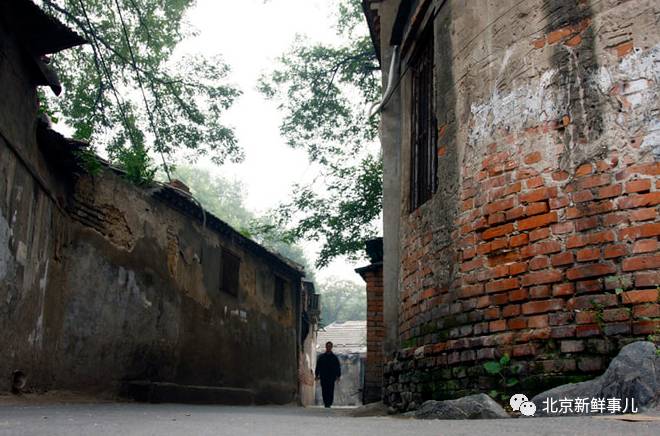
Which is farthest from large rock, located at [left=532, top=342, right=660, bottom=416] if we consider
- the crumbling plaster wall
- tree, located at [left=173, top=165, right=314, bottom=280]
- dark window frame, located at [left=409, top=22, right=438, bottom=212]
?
tree, located at [left=173, top=165, right=314, bottom=280]

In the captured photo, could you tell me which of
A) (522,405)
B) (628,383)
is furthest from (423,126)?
(628,383)

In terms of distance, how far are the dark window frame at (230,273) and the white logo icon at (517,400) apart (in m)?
9.55

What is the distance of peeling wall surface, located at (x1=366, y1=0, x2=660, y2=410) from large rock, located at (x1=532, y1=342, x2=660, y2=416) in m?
0.27

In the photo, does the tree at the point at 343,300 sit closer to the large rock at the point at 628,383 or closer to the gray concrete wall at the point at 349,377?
the gray concrete wall at the point at 349,377

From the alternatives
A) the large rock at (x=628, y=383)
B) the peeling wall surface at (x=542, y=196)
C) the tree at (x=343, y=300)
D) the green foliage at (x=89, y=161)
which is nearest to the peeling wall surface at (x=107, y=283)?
the green foliage at (x=89, y=161)

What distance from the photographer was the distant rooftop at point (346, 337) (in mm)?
33125

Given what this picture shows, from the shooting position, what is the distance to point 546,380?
463 centimetres

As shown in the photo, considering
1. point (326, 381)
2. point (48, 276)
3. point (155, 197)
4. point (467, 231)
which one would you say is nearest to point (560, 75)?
point (467, 231)

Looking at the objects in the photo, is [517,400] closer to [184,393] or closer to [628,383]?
[628,383]

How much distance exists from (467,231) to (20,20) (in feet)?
17.2

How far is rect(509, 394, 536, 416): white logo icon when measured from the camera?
4398 mm

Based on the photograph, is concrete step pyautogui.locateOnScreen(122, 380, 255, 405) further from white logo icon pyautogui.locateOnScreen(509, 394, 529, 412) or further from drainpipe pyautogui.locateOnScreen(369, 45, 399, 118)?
white logo icon pyautogui.locateOnScreen(509, 394, 529, 412)

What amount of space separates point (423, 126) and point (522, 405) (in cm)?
336

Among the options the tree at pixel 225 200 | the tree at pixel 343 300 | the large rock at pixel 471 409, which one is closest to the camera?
the large rock at pixel 471 409
